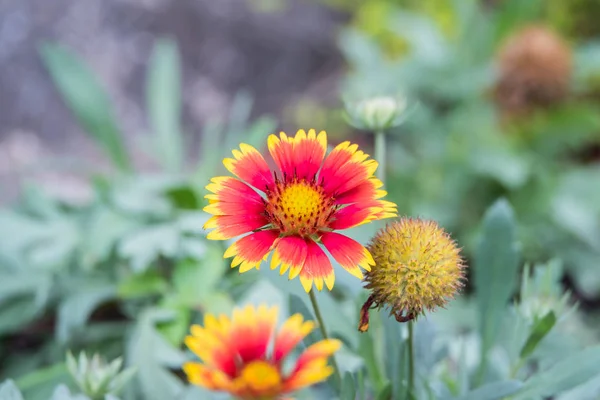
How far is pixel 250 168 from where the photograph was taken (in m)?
0.77

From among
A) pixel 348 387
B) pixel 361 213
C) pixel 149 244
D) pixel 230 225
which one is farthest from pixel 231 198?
pixel 149 244

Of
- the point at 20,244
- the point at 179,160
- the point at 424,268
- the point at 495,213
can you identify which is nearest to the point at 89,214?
the point at 20,244

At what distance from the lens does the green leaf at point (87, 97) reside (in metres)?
1.72

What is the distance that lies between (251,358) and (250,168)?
0.23 m

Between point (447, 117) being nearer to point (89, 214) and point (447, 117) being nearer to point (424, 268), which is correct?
point (89, 214)

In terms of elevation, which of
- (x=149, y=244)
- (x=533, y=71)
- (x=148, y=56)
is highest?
(x=148, y=56)

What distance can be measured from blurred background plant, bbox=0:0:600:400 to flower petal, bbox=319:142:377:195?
16cm

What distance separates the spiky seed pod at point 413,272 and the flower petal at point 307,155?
0.12 m

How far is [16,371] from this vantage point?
56.6 inches

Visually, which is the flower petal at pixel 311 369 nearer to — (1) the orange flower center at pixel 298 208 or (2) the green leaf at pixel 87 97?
(1) the orange flower center at pixel 298 208

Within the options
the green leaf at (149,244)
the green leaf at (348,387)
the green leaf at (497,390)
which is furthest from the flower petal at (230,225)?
the green leaf at (149,244)

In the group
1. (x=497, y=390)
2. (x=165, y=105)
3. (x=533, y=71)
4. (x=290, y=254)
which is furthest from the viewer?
(x=533, y=71)

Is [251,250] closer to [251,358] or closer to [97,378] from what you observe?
[251,358]

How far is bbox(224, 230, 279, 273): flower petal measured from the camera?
2.20 feet
